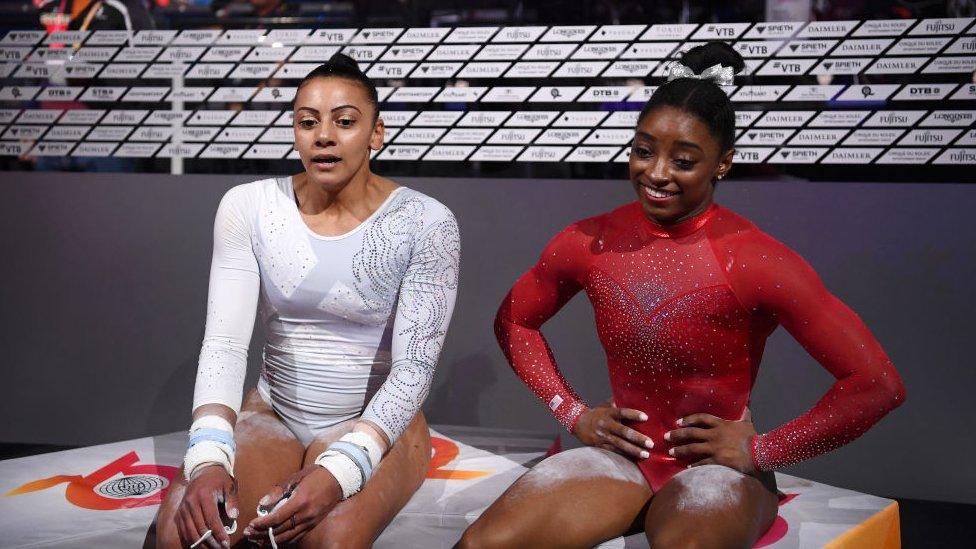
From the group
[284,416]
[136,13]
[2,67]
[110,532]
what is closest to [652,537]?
[284,416]

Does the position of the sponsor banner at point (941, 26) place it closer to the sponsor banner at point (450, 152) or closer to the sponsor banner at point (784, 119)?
the sponsor banner at point (784, 119)

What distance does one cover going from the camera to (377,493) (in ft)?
7.17

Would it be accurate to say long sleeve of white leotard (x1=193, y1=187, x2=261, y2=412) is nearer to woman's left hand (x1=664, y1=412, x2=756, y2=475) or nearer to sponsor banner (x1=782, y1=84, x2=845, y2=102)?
woman's left hand (x1=664, y1=412, x2=756, y2=475)

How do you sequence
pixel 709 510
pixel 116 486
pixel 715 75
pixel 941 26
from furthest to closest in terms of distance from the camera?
pixel 941 26 < pixel 116 486 < pixel 715 75 < pixel 709 510

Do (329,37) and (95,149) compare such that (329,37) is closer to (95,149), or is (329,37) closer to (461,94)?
(461,94)

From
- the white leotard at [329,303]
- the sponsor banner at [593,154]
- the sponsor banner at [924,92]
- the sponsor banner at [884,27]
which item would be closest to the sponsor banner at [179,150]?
the white leotard at [329,303]

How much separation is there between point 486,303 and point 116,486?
1455 millimetres

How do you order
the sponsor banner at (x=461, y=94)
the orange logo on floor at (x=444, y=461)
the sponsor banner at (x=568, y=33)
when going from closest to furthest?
1. the orange logo on floor at (x=444, y=461)
2. the sponsor banner at (x=568, y=33)
3. the sponsor banner at (x=461, y=94)

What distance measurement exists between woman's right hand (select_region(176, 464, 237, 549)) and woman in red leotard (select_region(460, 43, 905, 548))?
1.60 ft

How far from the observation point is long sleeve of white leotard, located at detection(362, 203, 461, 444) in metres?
2.27

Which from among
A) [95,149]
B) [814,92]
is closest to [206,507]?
[95,149]

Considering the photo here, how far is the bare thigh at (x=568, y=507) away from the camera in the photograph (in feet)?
6.66

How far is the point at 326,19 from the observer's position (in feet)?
11.5

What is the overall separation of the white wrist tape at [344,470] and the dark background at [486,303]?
4.86 ft
